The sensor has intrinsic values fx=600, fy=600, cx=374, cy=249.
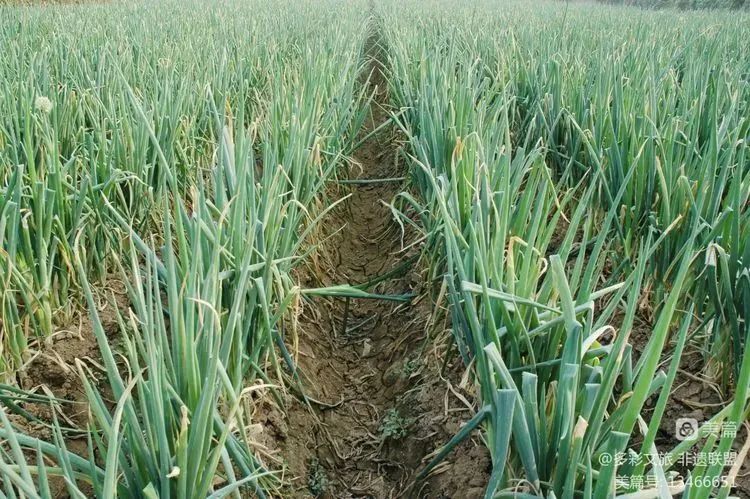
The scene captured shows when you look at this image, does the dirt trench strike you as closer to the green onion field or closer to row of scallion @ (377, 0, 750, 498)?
the green onion field

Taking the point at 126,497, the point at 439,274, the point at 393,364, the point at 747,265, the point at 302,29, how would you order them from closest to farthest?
the point at 126,497, the point at 747,265, the point at 439,274, the point at 393,364, the point at 302,29

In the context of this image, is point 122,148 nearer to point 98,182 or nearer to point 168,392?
point 98,182

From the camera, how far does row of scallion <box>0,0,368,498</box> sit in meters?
0.79

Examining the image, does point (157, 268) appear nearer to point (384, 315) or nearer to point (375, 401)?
Answer: point (375, 401)

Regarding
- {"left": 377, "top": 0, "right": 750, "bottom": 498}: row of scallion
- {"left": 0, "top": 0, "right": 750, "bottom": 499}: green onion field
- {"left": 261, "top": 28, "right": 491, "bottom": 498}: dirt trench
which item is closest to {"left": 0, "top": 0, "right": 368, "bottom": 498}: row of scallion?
{"left": 0, "top": 0, "right": 750, "bottom": 499}: green onion field

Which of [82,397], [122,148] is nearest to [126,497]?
Answer: [82,397]

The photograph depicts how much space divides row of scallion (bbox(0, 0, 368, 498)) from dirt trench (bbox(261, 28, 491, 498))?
16cm

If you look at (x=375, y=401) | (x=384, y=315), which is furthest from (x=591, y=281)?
(x=384, y=315)

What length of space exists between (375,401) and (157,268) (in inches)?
33.7

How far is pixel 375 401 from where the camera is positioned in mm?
1809

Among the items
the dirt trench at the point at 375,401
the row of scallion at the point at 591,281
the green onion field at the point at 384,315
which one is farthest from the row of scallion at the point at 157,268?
the row of scallion at the point at 591,281

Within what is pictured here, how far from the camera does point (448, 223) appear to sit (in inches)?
45.3

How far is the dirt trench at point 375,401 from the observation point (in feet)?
4.52

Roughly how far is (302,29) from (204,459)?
5.33 meters
